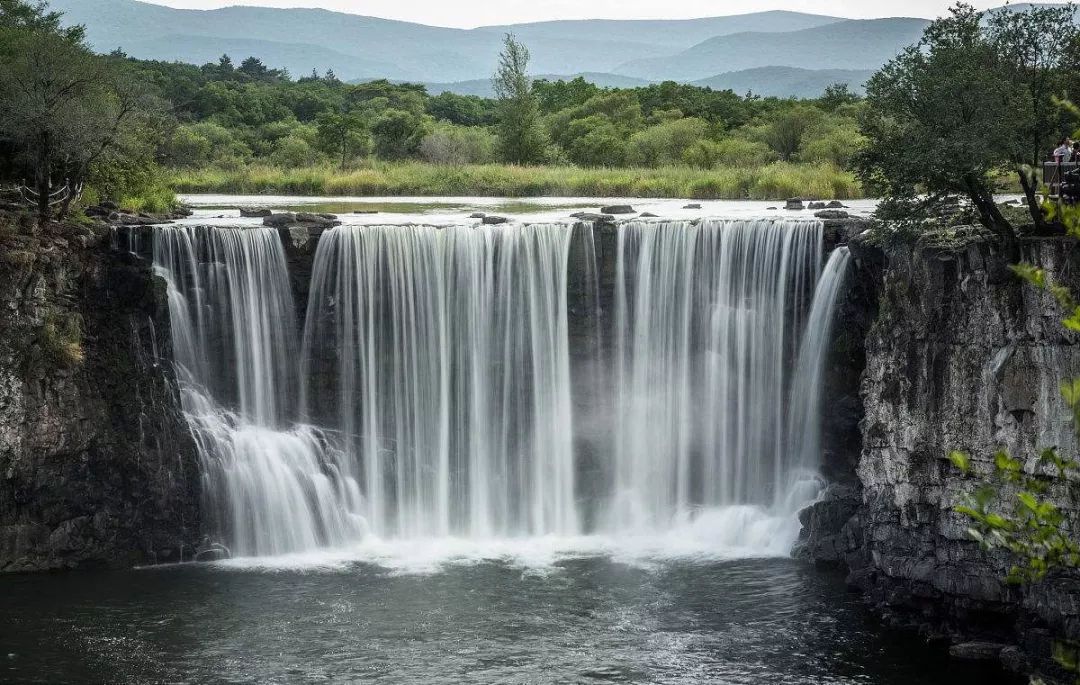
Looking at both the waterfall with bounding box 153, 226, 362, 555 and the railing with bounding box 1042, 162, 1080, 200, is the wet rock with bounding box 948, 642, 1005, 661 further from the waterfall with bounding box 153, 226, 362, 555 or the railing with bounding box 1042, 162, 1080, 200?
the waterfall with bounding box 153, 226, 362, 555

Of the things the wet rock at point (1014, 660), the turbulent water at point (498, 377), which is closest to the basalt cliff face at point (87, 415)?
the turbulent water at point (498, 377)

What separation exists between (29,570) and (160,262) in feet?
24.9

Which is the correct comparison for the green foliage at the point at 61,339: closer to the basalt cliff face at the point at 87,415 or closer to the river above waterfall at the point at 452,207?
the basalt cliff face at the point at 87,415

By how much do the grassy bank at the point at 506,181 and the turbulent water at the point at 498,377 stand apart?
1634cm

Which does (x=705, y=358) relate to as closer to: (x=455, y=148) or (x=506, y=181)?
(x=506, y=181)

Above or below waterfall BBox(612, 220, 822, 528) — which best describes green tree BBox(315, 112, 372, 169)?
above

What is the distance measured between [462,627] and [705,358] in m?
10.5

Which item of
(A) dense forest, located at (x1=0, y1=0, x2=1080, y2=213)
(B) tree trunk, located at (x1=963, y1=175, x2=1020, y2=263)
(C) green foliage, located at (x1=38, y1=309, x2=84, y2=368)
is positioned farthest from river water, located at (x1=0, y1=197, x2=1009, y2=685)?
(B) tree trunk, located at (x1=963, y1=175, x2=1020, y2=263)

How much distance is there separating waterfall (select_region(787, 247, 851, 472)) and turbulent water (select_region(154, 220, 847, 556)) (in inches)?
2.0

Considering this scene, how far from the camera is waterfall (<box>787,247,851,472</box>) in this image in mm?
29156

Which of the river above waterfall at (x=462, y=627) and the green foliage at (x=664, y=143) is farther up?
the green foliage at (x=664, y=143)

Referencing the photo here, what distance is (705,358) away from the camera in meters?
31.1

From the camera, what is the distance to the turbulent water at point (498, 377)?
29.9 m

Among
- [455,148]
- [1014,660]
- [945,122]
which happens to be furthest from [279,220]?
[455,148]
